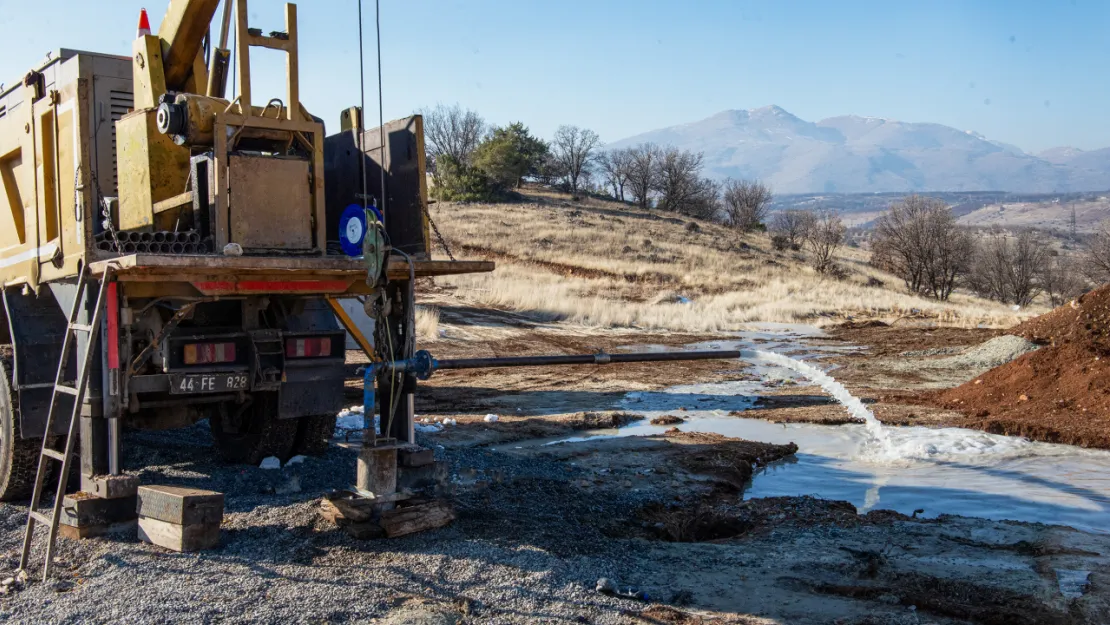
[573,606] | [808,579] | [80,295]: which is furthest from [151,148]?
[808,579]

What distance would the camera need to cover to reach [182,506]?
19.2 ft

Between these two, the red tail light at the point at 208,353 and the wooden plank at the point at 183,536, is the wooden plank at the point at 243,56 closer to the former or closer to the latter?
the red tail light at the point at 208,353

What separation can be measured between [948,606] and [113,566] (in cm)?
465

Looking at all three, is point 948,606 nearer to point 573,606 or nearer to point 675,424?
point 573,606

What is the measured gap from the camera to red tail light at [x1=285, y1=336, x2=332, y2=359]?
7281mm

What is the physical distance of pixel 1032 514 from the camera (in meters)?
7.86

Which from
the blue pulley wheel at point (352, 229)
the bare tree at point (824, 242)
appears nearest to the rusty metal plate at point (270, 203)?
the blue pulley wheel at point (352, 229)

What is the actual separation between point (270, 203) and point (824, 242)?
2022 inches

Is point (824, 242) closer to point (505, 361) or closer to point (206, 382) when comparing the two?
point (505, 361)

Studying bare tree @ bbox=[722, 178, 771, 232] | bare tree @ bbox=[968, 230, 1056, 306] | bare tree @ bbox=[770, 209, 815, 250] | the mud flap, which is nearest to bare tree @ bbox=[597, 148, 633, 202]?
bare tree @ bbox=[722, 178, 771, 232]

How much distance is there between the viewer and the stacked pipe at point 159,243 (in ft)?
21.7

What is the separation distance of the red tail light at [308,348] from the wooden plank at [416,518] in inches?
68.3

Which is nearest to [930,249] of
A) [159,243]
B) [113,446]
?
[159,243]

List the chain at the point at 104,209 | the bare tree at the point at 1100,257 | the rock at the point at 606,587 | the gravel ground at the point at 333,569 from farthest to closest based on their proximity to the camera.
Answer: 1. the bare tree at the point at 1100,257
2. the chain at the point at 104,209
3. the rock at the point at 606,587
4. the gravel ground at the point at 333,569
